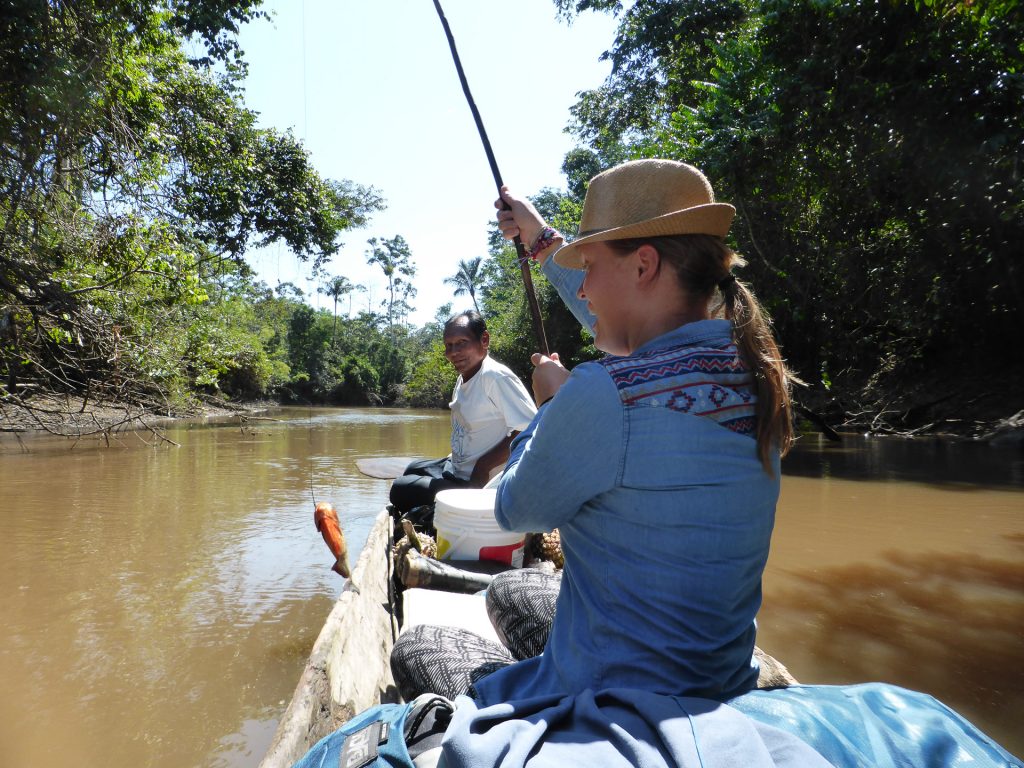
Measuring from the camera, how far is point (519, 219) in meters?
1.93

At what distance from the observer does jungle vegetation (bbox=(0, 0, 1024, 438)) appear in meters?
5.19

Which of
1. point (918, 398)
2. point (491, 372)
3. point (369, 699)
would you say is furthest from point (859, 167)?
point (369, 699)

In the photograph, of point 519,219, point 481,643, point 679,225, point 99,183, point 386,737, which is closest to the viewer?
point 386,737

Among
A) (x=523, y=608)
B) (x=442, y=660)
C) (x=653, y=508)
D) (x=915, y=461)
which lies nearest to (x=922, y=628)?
(x=523, y=608)

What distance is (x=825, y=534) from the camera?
5758 millimetres

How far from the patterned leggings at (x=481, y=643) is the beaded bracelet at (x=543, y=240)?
2.83 feet

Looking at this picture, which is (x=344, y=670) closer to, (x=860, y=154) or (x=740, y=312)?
(x=740, y=312)

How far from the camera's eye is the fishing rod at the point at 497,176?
2.22m

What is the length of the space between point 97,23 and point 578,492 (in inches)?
234

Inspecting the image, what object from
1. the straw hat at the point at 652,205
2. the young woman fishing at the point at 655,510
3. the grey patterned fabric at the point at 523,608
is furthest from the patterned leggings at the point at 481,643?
the straw hat at the point at 652,205

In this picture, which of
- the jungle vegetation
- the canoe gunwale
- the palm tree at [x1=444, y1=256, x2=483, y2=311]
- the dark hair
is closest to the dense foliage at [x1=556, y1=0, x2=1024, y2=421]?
the jungle vegetation

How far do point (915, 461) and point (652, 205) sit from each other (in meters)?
10.2

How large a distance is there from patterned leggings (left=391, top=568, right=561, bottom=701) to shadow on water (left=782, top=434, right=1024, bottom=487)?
25.9 feet

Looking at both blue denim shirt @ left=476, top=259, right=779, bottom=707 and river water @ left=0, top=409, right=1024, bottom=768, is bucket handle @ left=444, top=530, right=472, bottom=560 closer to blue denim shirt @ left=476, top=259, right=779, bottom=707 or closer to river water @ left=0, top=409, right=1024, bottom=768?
river water @ left=0, top=409, right=1024, bottom=768
